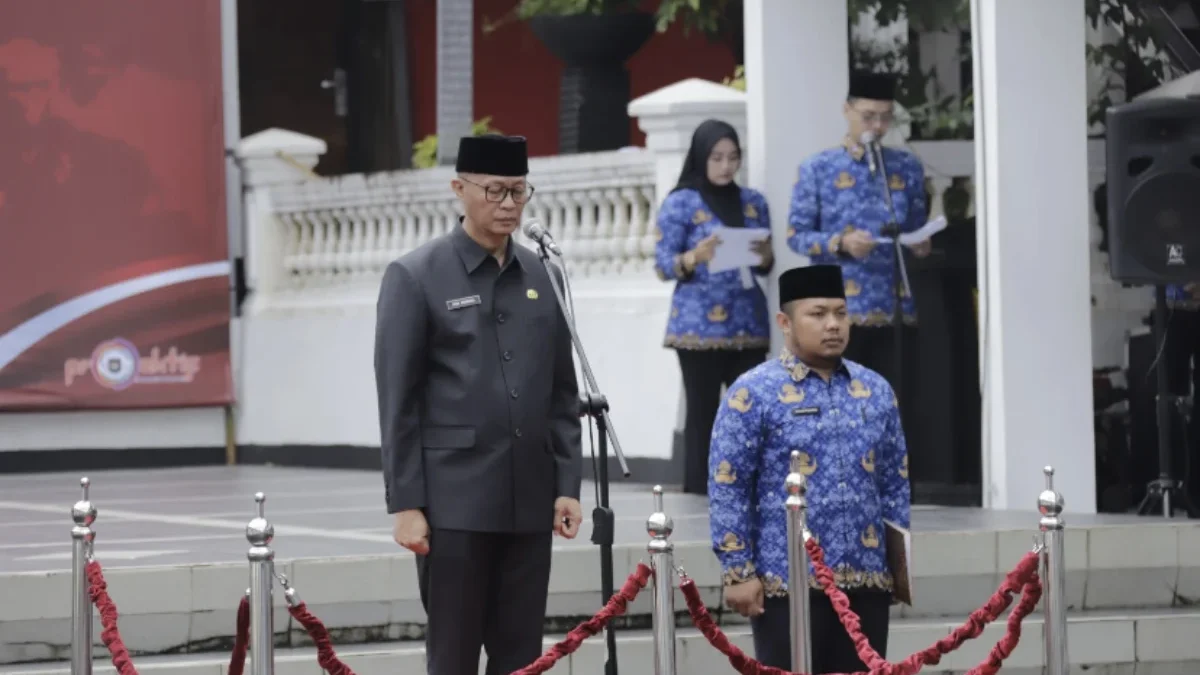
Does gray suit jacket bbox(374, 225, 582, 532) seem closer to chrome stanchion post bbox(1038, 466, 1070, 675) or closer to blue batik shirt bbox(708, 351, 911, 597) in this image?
blue batik shirt bbox(708, 351, 911, 597)

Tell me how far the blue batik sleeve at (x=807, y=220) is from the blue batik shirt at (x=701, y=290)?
16.8 inches

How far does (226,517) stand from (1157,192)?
14.8ft

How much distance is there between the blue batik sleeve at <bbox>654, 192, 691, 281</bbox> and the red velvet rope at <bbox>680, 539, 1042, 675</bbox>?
4910 millimetres

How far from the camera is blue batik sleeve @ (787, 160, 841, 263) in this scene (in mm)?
11484

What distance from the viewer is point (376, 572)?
9.34 metres

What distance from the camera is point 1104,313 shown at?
1262cm

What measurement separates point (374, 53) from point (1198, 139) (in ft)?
36.7

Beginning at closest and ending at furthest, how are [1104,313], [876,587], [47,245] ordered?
1. [876,587]
2. [1104,313]
3. [47,245]

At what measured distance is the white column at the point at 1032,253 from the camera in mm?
11547

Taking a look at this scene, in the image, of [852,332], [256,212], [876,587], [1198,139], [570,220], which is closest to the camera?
[876,587]

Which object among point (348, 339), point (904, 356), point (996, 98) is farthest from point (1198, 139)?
point (348, 339)

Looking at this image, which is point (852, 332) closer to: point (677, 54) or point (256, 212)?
point (256, 212)

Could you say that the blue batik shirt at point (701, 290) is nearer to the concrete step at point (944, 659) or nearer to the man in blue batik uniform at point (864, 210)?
the man in blue batik uniform at point (864, 210)

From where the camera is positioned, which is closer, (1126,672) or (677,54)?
(1126,672)
